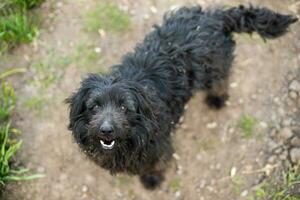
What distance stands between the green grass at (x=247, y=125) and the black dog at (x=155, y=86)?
54cm

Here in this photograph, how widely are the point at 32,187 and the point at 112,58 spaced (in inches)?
66.0

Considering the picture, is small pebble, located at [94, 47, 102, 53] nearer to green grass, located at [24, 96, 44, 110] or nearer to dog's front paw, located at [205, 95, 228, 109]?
green grass, located at [24, 96, 44, 110]

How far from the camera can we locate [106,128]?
3.35 metres

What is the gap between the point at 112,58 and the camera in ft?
17.5

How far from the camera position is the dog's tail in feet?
14.1

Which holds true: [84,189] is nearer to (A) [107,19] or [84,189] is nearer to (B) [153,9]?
(A) [107,19]

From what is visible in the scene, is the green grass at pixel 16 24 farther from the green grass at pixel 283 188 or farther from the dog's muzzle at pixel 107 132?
the green grass at pixel 283 188

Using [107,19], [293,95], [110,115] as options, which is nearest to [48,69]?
[107,19]

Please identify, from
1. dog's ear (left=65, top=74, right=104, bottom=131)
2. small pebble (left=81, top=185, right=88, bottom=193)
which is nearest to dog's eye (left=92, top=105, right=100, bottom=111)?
dog's ear (left=65, top=74, right=104, bottom=131)

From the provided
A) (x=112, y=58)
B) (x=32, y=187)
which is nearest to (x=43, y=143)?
(x=32, y=187)

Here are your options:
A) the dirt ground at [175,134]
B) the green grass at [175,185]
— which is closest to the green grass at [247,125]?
the dirt ground at [175,134]

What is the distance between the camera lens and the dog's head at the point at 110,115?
344 centimetres

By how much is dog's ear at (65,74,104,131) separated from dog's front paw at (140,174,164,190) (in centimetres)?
126

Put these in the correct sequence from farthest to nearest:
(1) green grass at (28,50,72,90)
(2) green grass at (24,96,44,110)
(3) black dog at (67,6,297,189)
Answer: (1) green grass at (28,50,72,90), (2) green grass at (24,96,44,110), (3) black dog at (67,6,297,189)
